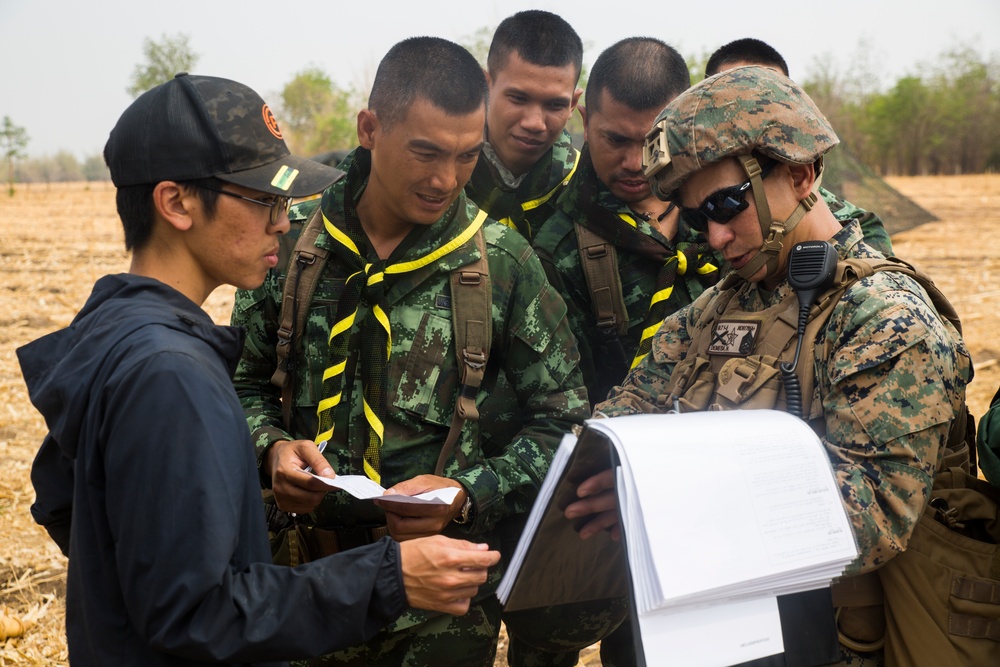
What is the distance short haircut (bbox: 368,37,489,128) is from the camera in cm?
318

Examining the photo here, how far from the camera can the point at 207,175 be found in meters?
2.20

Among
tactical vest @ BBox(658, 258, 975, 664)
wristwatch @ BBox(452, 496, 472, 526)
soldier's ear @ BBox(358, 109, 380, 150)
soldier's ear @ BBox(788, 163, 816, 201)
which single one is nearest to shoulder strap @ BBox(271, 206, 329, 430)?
soldier's ear @ BBox(358, 109, 380, 150)

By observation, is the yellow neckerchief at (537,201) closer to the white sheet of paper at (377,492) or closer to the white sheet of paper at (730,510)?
the white sheet of paper at (377,492)

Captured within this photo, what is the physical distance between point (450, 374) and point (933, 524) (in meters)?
1.53

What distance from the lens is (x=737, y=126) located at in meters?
2.47

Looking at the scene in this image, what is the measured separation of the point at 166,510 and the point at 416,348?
1375 mm

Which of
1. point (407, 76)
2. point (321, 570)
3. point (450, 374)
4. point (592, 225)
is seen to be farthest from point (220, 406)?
point (592, 225)

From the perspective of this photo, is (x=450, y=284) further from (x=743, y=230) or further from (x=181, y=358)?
(x=181, y=358)

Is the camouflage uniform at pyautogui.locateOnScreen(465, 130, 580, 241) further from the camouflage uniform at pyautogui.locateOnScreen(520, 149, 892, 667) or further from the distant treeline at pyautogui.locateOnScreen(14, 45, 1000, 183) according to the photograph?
the distant treeline at pyautogui.locateOnScreen(14, 45, 1000, 183)

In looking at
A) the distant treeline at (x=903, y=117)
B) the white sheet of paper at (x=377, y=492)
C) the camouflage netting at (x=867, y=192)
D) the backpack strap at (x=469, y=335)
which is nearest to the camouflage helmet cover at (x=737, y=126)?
the backpack strap at (x=469, y=335)

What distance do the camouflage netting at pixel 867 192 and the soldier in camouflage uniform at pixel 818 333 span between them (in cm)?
1140

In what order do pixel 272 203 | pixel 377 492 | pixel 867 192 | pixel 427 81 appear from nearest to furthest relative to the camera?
pixel 272 203 → pixel 377 492 → pixel 427 81 → pixel 867 192

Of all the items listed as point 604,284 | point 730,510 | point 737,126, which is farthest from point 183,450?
point 604,284

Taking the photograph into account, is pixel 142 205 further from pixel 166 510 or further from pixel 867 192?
pixel 867 192
